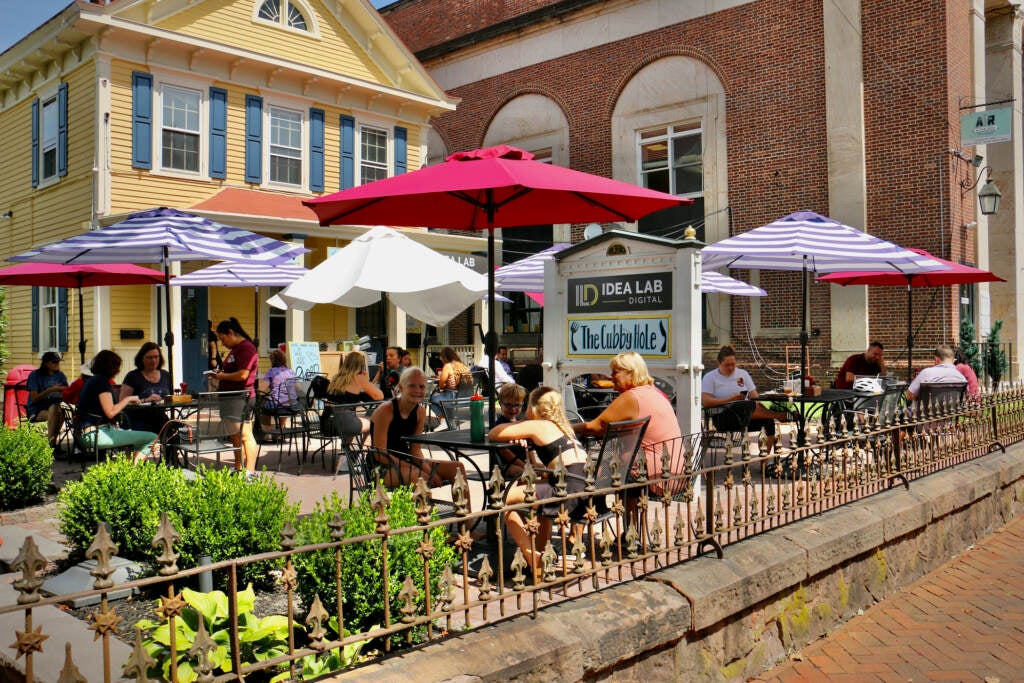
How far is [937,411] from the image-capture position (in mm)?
7062

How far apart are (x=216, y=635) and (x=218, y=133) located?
15.3 metres

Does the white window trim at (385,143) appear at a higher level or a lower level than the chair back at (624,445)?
higher

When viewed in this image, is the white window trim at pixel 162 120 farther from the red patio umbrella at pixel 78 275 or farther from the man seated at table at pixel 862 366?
the man seated at table at pixel 862 366

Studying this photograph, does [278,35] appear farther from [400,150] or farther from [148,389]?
[148,389]

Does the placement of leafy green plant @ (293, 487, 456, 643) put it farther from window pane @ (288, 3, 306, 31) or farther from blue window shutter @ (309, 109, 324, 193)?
window pane @ (288, 3, 306, 31)

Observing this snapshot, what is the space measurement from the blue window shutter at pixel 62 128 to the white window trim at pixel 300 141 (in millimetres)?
3774

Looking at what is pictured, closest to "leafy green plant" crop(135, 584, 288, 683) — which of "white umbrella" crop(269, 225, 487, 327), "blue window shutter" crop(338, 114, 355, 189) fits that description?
"white umbrella" crop(269, 225, 487, 327)

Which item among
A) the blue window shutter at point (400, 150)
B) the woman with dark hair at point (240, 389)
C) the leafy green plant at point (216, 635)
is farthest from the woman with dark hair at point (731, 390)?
the blue window shutter at point (400, 150)

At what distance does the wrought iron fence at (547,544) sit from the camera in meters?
2.43

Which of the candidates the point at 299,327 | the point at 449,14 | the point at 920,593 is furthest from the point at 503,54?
the point at 920,593

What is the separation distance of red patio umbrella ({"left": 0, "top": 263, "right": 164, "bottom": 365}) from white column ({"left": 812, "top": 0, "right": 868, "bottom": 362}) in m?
13.1

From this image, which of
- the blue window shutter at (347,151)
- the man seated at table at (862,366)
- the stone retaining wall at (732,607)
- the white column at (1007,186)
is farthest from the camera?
the white column at (1007,186)

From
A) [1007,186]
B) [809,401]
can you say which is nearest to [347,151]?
[809,401]

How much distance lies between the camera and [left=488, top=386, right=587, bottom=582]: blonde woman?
4725mm
